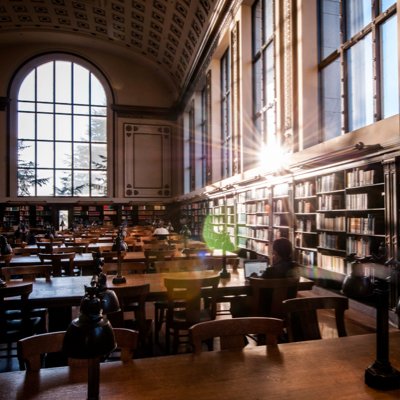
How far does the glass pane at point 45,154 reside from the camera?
18.1 meters

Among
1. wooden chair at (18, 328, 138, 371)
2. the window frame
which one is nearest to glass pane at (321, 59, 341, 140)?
wooden chair at (18, 328, 138, 371)

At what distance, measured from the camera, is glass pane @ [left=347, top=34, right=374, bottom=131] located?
5402mm

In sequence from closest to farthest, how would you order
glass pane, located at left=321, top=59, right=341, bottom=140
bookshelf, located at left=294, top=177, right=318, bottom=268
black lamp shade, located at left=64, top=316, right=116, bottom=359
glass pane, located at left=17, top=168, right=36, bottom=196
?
black lamp shade, located at left=64, top=316, right=116, bottom=359, bookshelf, located at left=294, top=177, right=318, bottom=268, glass pane, located at left=321, top=59, right=341, bottom=140, glass pane, located at left=17, top=168, right=36, bottom=196

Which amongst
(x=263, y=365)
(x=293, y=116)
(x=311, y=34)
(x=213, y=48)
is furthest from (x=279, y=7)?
(x=263, y=365)

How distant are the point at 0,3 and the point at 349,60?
14.1 m

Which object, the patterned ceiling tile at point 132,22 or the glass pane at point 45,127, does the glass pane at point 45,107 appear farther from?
the patterned ceiling tile at point 132,22

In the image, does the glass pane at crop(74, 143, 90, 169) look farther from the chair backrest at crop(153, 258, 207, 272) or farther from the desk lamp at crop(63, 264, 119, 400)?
the desk lamp at crop(63, 264, 119, 400)

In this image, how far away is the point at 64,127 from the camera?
18.5 meters

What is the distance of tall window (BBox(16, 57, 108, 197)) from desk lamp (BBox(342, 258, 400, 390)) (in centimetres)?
1793

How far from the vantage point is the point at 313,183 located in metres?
6.23

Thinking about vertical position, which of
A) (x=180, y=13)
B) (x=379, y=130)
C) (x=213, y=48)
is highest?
(x=180, y=13)

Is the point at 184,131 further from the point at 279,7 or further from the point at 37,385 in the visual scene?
the point at 37,385

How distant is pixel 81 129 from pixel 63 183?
2844 millimetres

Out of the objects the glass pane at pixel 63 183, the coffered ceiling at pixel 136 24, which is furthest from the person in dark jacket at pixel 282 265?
the glass pane at pixel 63 183
